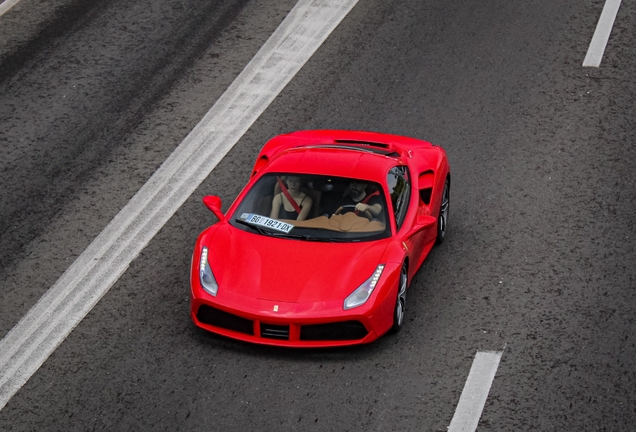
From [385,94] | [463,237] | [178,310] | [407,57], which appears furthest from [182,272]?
[407,57]

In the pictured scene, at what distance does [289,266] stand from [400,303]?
3.31 feet

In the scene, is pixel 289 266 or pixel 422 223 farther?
pixel 422 223

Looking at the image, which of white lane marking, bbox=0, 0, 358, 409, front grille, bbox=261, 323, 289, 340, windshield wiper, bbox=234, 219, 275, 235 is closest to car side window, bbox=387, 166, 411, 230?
windshield wiper, bbox=234, 219, 275, 235

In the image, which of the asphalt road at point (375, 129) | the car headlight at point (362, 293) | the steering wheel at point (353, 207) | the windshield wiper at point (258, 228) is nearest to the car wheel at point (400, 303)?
the asphalt road at point (375, 129)

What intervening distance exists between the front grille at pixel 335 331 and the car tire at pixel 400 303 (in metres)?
0.44

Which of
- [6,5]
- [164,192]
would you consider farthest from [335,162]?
[6,5]

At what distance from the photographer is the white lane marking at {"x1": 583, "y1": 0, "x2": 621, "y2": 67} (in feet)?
49.6

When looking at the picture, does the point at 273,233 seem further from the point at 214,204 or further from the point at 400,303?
the point at 400,303

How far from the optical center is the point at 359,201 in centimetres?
1033

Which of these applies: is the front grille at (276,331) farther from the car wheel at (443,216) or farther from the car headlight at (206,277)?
the car wheel at (443,216)

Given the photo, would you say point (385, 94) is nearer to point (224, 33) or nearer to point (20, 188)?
point (224, 33)

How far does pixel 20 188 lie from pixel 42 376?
361 centimetres

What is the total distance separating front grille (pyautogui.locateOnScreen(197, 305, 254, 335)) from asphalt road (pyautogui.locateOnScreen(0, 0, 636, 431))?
193 mm

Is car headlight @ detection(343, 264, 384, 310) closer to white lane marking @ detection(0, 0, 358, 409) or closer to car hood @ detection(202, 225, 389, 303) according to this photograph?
car hood @ detection(202, 225, 389, 303)
